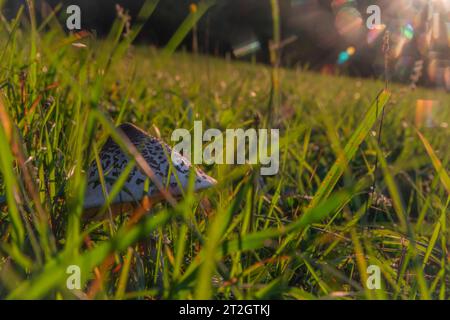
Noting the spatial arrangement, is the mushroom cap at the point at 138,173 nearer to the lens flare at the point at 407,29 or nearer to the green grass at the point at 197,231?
the green grass at the point at 197,231

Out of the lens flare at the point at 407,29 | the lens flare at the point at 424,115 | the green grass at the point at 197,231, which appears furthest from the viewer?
the lens flare at the point at 407,29

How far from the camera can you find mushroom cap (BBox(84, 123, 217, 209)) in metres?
1.09

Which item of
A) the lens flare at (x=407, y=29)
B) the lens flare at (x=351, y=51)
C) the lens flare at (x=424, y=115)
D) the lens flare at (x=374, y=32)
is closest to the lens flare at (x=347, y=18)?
the lens flare at (x=374, y=32)

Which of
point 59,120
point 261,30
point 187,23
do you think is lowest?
point 59,120

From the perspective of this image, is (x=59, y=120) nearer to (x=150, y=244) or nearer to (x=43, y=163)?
(x=43, y=163)

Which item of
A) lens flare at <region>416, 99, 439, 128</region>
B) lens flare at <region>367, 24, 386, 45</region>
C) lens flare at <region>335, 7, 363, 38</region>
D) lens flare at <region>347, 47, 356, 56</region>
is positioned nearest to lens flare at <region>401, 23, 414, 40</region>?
lens flare at <region>367, 24, 386, 45</region>

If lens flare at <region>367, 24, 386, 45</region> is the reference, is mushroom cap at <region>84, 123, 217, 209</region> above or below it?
below

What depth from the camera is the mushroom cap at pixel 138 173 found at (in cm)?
109

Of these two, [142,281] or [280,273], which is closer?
[142,281]

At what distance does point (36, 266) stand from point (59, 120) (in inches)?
27.3

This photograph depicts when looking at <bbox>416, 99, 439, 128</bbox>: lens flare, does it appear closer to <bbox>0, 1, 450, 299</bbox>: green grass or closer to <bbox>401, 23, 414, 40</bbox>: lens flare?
<bbox>401, 23, 414, 40</bbox>: lens flare

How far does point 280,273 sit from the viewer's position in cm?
99

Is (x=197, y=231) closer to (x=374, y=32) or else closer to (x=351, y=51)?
(x=374, y=32)
